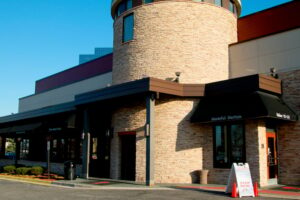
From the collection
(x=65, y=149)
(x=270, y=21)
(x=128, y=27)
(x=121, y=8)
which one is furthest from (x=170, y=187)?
(x=65, y=149)

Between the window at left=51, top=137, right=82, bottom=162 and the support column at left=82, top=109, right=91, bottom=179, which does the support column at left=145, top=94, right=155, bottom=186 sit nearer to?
the support column at left=82, top=109, right=91, bottom=179

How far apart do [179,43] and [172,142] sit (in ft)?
18.3

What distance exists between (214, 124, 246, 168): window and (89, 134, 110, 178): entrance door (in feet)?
21.1

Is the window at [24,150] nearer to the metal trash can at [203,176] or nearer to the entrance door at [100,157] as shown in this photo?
the entrance door at [100,157]

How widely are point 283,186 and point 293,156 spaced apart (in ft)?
5.18

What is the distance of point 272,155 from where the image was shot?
1658 centimetres

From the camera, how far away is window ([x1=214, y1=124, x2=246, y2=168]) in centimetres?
1628

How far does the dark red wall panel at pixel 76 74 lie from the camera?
91.3 feet

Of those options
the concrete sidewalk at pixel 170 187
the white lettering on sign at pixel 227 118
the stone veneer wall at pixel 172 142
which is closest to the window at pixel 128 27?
the stone veneer wall at pixel 172 142

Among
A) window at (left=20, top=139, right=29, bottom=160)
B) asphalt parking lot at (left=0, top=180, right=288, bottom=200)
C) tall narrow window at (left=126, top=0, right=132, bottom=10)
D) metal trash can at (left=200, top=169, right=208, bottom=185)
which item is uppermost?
tall narrow window at (left=126, top=0, right=132, bottom=10)

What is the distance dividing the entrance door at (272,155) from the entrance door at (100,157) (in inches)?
350

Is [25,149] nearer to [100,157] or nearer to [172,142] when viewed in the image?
[100,157]

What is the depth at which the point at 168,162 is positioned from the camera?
17.0 m

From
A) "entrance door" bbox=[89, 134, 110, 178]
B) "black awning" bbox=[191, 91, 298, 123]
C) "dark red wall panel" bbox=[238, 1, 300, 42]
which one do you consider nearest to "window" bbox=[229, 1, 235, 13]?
"dark red wall panel" bbox=[238, 1, 300, 42]
